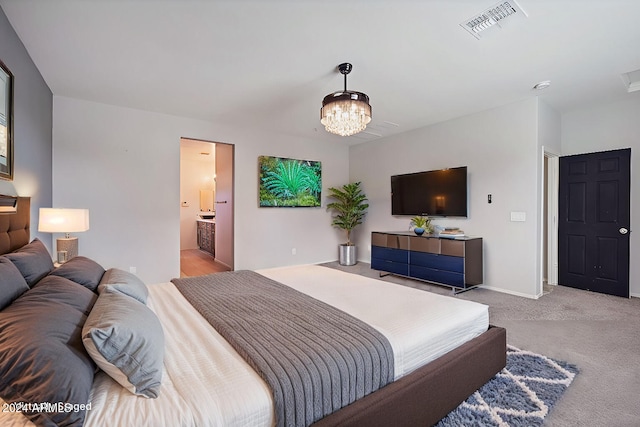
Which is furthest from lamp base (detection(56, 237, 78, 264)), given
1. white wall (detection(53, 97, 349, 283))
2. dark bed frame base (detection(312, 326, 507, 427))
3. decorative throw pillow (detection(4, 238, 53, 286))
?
dark bed frame base (detection(312, 326, 507, 427))

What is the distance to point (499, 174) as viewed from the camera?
421 centimetres

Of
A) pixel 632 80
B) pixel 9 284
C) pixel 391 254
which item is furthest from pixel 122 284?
pixel 632 80

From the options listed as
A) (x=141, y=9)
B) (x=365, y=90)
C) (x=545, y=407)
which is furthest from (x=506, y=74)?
(x=141, y=9)

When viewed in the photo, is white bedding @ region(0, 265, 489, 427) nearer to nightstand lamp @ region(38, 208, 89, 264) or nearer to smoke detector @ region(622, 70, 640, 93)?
nightstand lamp @ region(38, 208, 89, 264)

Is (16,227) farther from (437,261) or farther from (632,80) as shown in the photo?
(632,80)

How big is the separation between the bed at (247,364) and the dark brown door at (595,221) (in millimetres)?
3270

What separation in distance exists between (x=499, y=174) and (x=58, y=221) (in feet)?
16.9

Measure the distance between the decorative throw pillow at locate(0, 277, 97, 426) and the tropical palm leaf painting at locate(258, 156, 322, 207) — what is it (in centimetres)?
431

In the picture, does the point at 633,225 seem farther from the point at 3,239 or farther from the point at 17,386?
the point at 3,239

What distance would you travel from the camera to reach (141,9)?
2.16 m

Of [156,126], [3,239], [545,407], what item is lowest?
[545,407]

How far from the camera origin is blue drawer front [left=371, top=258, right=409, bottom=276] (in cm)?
480

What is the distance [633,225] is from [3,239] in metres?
6.43

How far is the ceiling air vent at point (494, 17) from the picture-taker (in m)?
2.17
